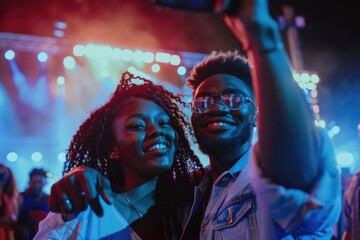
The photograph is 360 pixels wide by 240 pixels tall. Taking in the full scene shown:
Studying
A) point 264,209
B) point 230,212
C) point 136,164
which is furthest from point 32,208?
point 264,209

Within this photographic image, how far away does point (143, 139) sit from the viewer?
7.57ft

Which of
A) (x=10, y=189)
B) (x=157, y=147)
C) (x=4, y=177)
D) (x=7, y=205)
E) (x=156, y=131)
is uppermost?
(x=4, y=177)

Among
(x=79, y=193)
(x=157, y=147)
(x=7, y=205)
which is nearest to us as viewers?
(x=79, y=193)

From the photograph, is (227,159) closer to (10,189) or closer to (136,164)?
(136,164)

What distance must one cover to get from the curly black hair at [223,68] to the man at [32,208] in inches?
140

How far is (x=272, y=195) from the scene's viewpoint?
4.14 feet

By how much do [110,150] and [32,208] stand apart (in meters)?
3.87

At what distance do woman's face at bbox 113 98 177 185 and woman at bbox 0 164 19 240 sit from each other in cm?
313

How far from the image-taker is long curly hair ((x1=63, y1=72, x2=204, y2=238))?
8.30ft

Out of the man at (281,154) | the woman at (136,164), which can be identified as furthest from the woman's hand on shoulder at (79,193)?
the man at (281,154)

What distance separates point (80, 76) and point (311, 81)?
20.6ft

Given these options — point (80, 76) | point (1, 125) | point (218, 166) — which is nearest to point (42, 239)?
point (218, 166)

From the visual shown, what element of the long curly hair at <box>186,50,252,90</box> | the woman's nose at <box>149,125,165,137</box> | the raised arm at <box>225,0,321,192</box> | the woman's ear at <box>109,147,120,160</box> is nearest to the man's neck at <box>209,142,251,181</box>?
the woman's nose at <box>149,125,165,137</box>

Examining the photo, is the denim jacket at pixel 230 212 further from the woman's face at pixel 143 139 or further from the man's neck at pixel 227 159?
the woman's face at pixel 143 139
